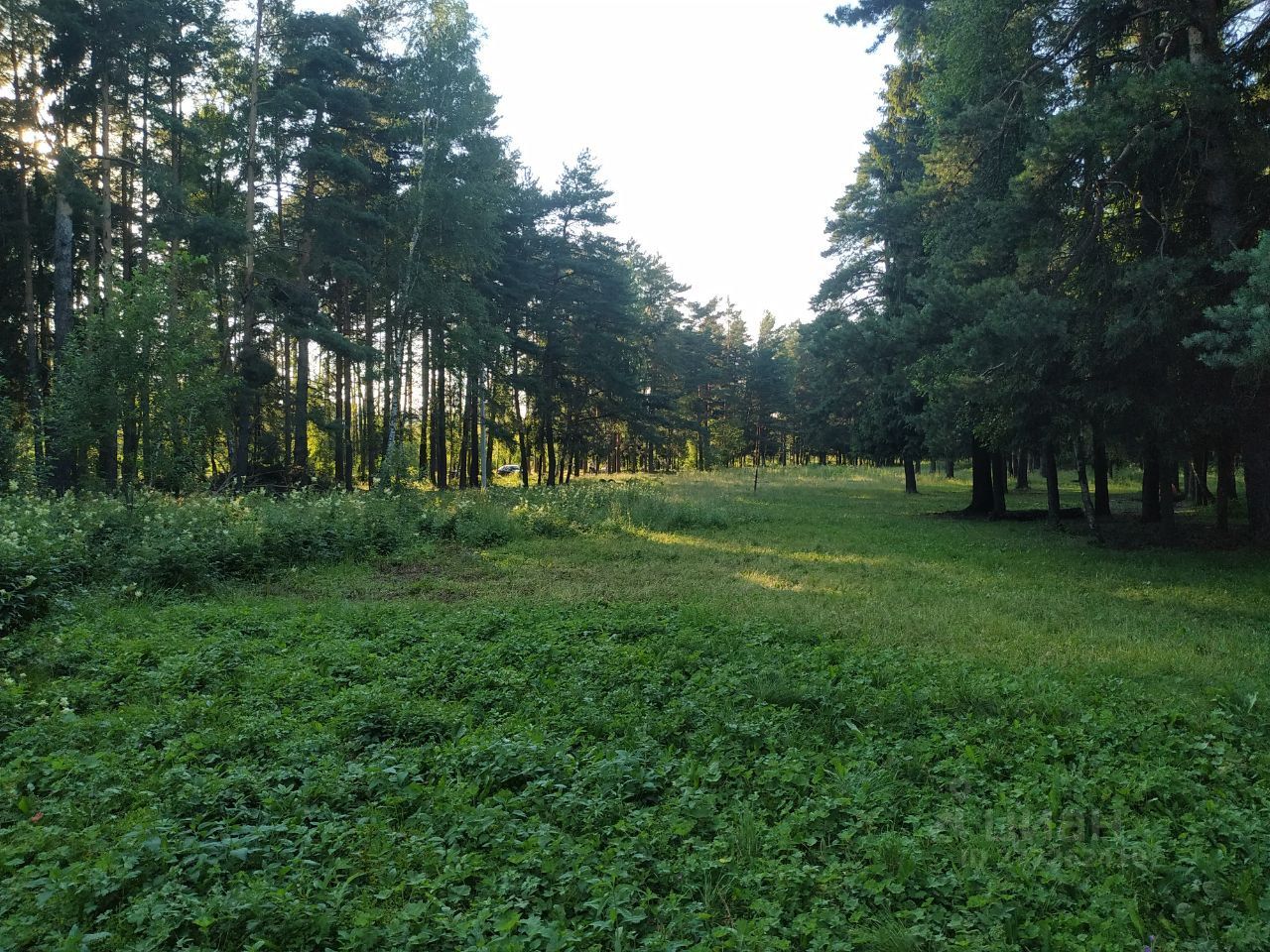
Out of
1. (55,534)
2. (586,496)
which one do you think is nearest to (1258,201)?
(586,496)

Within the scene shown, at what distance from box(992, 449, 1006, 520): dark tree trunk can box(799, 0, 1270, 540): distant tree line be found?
4.65m

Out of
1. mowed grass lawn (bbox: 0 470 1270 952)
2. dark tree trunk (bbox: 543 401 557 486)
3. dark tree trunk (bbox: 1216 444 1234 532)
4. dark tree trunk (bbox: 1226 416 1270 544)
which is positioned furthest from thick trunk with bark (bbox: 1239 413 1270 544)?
dark tree trunk (bbox: 543 401 557 486)

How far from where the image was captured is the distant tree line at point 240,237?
44.7ft

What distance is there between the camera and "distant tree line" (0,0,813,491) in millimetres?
13609

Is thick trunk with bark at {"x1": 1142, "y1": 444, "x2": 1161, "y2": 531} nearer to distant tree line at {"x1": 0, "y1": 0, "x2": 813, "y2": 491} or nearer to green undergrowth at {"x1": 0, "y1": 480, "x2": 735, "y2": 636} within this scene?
green undergrowth at {"x1": 0, "y1": 480, "x2": 735, "y2": 636}

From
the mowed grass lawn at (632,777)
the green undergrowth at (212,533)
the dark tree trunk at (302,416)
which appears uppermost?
the dark tree trunk at (302,416)

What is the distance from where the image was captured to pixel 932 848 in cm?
361

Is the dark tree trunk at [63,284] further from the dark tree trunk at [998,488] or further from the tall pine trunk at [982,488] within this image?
the tall pine trunk at [982,488]

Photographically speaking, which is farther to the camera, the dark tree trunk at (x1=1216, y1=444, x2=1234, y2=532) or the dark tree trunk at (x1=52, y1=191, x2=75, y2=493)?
the dark tree trunk at (x1=52, y1=191, x2=75, y2=493)

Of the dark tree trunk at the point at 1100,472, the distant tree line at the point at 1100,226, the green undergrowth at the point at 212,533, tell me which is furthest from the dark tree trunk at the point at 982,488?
the green undergrowth at the point at 212,533

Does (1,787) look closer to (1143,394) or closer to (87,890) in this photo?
(87,890)

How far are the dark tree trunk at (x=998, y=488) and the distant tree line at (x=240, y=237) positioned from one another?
1742cm

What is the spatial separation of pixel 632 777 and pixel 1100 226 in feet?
42.3

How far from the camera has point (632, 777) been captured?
4.27 m
